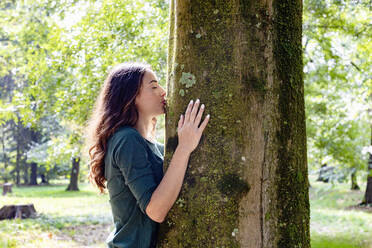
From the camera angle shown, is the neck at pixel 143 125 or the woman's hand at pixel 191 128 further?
the neck at pixel 143 125

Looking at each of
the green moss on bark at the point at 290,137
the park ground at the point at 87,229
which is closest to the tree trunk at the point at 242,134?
the green moss on bark at the point at 290,137

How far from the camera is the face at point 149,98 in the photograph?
2.40 metres

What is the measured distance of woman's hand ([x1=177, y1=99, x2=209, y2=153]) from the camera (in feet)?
6.70

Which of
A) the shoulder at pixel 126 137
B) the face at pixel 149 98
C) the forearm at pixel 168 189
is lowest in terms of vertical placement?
the forearm at pixel 168 189

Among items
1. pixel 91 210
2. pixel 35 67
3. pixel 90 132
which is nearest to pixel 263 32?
pixel 90 132

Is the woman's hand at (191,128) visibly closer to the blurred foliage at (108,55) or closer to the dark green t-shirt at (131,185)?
the dark green t-shirt at (131,185)

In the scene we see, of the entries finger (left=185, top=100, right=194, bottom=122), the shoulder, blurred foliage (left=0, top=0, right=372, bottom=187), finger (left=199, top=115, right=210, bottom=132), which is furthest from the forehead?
blurred foliage (left=0, top=0, right=372, bottom=187)

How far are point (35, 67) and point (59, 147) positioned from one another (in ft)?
6.97

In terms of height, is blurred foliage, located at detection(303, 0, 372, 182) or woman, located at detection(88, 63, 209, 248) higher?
blurred foliage, located at detection(303, 0, 372, 182)

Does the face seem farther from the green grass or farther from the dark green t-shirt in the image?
the green grass

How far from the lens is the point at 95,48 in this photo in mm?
6301

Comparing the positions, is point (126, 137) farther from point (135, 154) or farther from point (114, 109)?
point (114, 109)

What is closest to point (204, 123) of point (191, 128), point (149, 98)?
point (191, 128)

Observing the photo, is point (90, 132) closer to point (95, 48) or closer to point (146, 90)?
point (146, 90)
